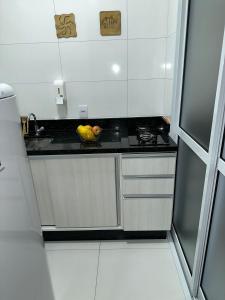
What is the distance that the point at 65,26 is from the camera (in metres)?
1.76

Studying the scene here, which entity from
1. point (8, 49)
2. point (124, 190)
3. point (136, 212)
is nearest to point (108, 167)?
point (124, 190)

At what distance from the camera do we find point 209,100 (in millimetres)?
1100

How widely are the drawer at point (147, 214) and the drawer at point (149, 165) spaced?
248mm

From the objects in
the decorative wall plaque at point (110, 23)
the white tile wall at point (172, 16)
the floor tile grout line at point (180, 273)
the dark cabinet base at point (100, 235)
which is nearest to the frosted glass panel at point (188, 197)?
the floor tile grout line at point (180, 273)

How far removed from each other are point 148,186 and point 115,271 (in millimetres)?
701

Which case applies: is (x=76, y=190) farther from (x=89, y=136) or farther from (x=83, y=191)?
(x=89, y=136)

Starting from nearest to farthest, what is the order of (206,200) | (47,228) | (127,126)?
(206,200)
(47,228)
(127,126)

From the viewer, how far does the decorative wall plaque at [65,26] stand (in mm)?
1742

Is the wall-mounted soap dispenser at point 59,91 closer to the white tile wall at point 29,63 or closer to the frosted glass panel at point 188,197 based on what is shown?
the white tile wall at point 29,63

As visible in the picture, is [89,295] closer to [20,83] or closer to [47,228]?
[47,228]

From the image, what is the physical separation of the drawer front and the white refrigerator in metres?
0.81

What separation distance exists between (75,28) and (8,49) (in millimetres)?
618

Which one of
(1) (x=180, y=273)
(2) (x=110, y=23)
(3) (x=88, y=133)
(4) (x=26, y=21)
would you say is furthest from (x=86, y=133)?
(1) (x=180, y=273)

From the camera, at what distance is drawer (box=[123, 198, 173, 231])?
1713 mm
